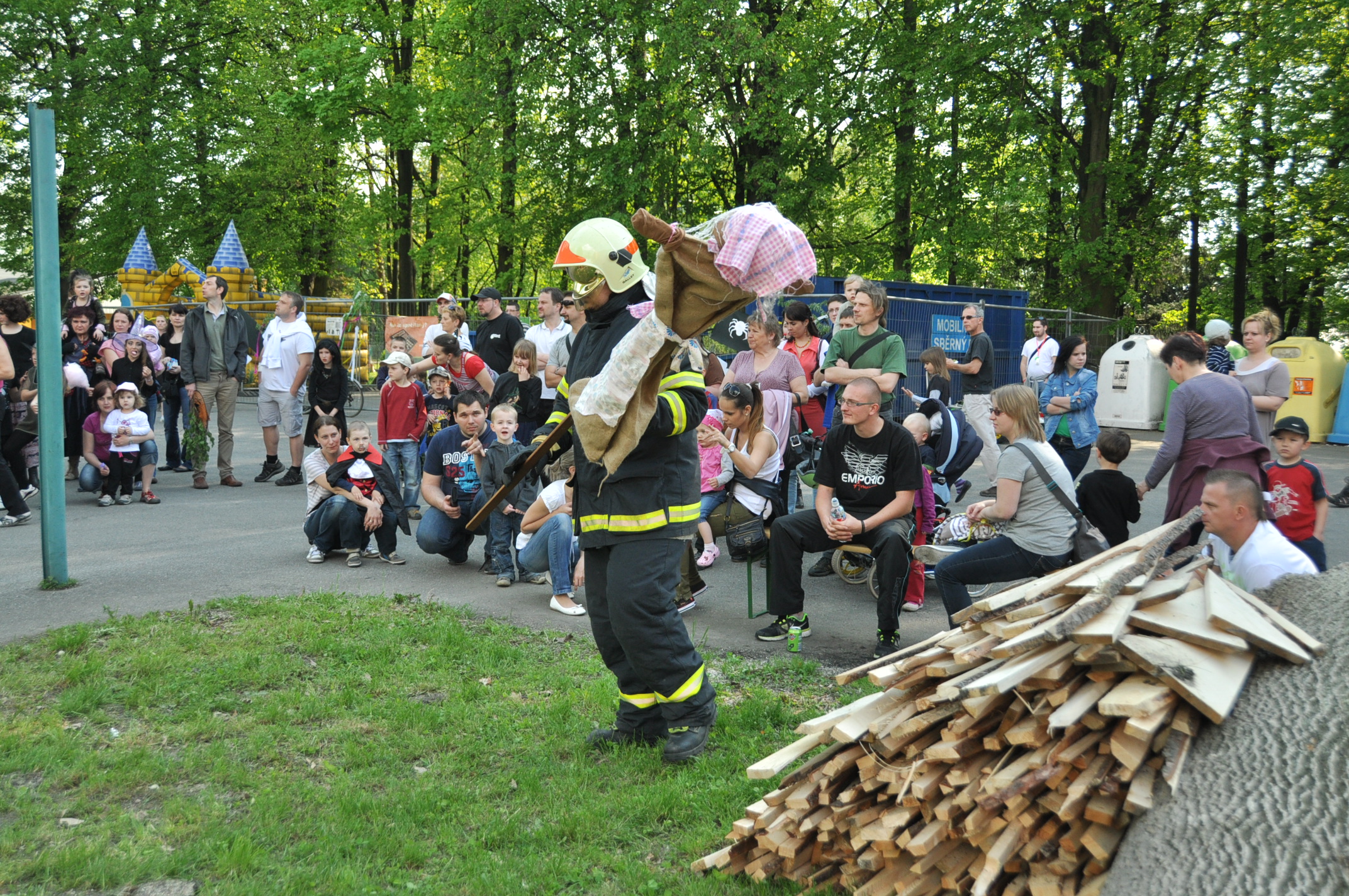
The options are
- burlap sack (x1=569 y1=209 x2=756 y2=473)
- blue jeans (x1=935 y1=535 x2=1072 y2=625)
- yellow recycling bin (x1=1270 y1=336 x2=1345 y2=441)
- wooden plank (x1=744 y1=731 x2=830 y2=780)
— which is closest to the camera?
wooden plank (x1=744 y1=731 x2=830 y2=780)

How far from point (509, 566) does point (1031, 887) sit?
5.47 metres

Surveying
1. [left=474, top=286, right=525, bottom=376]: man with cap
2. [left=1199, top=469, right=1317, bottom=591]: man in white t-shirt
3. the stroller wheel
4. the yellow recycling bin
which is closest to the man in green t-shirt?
the stroller wheel

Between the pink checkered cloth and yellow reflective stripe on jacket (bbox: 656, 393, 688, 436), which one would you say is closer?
the pink checkered cloth

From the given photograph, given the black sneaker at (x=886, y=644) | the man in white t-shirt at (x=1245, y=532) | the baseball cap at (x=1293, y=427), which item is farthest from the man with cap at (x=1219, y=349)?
the man in white t-shirt at (x=1245, y=532)

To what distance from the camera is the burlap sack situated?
3.55m

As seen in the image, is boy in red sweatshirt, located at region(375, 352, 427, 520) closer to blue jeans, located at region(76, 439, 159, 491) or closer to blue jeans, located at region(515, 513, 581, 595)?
blue jeans, located at region(76, 439, 159, 491)

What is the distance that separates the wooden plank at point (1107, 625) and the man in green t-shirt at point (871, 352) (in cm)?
523

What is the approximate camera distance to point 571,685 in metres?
5.32

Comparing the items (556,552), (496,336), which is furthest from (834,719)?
(496,336)

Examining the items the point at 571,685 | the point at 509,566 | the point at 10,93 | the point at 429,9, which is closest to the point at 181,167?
the point at 10,93

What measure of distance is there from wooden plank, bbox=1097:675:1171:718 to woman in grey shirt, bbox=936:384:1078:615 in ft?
9.58

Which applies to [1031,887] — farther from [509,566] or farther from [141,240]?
[141,240]

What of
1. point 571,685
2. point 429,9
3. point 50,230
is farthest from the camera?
point 429,9

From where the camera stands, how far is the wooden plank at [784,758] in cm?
329
